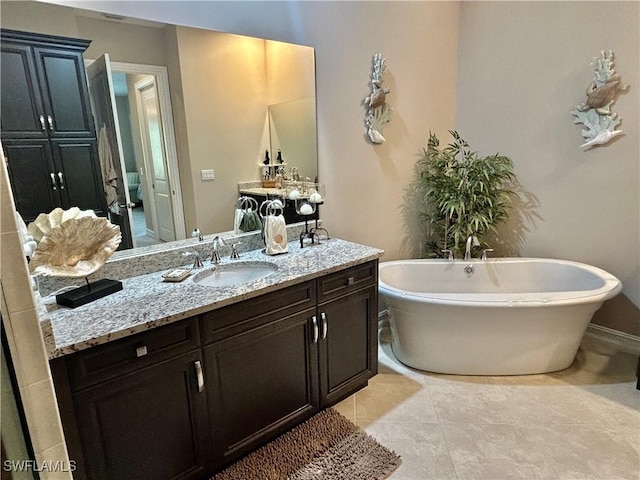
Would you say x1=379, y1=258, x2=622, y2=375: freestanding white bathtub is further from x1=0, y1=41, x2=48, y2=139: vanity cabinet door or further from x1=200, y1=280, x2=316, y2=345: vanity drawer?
x1=0, y1=41, x2=48, y2=139: vanity cabinet door

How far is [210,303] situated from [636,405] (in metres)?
2.48

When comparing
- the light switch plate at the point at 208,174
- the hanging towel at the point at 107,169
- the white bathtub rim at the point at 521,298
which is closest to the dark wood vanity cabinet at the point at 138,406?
the hanging towel at the point at 107,169

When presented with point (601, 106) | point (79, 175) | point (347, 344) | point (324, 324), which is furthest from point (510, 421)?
point (79, 175)

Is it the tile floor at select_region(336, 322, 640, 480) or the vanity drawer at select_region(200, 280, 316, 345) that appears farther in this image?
the tile floor at select_region(336, 322, 640, 480)

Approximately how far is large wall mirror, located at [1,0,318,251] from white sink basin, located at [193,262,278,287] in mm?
A: 282

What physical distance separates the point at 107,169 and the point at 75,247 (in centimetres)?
43

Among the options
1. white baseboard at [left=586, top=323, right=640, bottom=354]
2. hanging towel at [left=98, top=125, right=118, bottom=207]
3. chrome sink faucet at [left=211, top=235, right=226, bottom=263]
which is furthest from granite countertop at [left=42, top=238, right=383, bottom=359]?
white baseboard at [left=586, top=323, right=640, bottom=354]

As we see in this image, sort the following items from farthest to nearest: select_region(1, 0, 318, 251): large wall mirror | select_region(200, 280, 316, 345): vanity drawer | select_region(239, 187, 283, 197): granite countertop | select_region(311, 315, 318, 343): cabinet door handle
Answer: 1. select_region(239, 187, 283, 197): granite countertop
2. select_region(311, 315, 318, 343): cabinet door handle
3. select_region(1, 0, 318, 251): large wall mirror
4. select_region(200, 280, 316, 345): vanity drawer

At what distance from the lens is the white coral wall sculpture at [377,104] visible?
8.70 ft

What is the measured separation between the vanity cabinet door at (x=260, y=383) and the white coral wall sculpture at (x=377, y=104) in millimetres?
1511

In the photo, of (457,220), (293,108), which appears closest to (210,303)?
(293,108)

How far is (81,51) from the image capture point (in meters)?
1.64

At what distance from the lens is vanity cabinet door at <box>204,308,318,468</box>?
5.37ft

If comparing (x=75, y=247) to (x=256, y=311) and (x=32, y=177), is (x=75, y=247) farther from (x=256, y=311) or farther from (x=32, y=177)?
(x=256, y=311)
